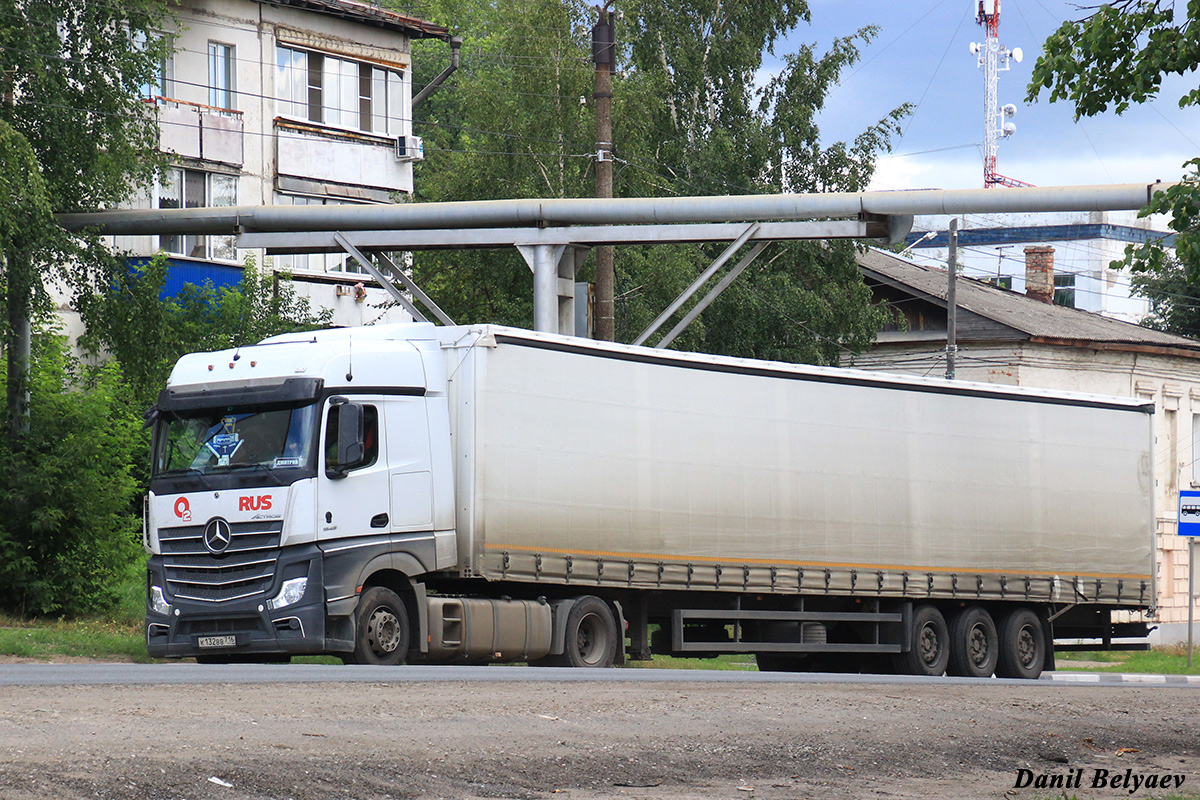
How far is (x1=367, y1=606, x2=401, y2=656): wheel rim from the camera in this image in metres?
17.1

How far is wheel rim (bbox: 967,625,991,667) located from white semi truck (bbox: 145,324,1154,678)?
0.04 metres

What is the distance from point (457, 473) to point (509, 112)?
25.4 m

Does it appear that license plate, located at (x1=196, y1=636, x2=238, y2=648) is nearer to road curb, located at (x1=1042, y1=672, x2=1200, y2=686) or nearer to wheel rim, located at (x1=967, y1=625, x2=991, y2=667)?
wheel rim, located at (x1=967, y1=625, x2=991, y2=667)

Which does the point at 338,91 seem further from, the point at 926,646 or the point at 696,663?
the point at 926,646

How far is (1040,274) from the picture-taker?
58812 millimetres

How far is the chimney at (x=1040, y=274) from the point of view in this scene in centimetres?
5793

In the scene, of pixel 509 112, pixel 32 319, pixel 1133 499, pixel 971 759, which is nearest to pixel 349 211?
pixel 32 319

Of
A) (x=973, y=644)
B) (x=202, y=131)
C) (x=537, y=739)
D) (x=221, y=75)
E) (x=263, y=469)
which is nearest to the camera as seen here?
(x=537, y=739)

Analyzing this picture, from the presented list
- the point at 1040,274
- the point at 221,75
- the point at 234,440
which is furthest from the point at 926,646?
the point at 1040,274

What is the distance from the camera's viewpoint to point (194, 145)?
40.3 meters

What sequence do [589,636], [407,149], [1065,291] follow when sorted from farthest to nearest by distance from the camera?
1. [1065,291]
2. [407,149]
3. [589,636]

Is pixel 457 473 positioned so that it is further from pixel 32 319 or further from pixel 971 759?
pixel 32 319

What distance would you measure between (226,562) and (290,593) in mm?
765

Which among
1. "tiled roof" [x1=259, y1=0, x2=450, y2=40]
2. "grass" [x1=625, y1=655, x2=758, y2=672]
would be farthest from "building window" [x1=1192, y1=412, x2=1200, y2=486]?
"tiled roof" [x1=259, y1=0, x2=450, y2=40]
